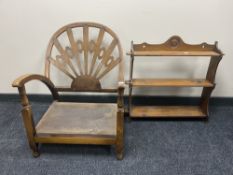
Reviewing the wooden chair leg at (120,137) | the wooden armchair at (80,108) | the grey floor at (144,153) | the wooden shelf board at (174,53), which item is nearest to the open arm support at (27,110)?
the wooden armchair at (80,108)

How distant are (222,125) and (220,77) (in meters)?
0.39

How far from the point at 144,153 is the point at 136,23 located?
3.08ft

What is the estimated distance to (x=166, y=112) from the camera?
190 centimetres

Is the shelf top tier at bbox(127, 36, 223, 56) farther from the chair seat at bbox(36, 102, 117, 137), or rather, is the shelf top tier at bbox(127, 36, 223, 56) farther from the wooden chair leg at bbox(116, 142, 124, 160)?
the wooden chair leg at bbox(116, 142, 124, 160)

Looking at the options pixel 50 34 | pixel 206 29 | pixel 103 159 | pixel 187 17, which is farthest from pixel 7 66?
pixel 206 29

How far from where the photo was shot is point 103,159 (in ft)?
4.92

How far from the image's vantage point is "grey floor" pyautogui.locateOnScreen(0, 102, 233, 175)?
1428mm

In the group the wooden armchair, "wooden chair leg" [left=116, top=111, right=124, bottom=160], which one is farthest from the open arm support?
"wooden chair leg" [left=116, top=111, right=124, bottom=160]

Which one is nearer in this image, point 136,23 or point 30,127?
point 30,127

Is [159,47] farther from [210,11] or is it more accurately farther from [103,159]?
[103,159]

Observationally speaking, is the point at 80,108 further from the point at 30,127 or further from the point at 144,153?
the point at 144,153

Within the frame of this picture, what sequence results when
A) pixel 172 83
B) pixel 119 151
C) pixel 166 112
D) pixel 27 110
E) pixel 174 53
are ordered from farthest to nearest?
pixel 166 112
pixel 172 83
pixel 174 53
pixel 119 151
pixel 27 110

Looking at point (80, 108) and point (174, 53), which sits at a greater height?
point (174, 53)

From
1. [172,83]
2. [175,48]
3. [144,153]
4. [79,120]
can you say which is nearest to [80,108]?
[79,120]
